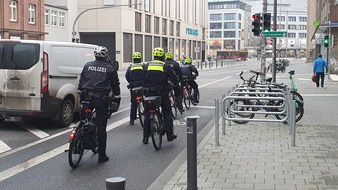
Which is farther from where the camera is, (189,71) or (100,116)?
(189,71)

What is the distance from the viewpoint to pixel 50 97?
33.4 ft

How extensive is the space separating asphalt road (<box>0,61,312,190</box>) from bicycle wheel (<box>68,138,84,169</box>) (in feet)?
0.32

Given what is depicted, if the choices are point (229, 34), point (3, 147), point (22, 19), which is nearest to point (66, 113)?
point (3, 147)

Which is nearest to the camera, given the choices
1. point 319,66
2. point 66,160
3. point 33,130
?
point 66,160

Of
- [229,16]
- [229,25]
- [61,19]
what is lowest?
[61,19]

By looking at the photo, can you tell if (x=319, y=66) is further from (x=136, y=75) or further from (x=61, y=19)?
(x=61, y=19)

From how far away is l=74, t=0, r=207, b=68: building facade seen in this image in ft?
186

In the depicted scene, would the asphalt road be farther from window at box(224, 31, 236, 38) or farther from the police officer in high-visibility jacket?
window at box(224, 31, 236, 38)

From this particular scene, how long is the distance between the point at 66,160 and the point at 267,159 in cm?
319

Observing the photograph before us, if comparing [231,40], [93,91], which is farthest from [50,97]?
[231,40]

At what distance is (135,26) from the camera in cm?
6116

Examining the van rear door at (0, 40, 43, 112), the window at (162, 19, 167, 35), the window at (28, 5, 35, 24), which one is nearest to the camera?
the van rear door at (0, 40, 43, 112)

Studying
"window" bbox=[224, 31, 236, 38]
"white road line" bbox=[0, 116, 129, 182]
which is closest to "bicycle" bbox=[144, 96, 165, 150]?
"white road line" bbox=[0, 116, 129, 182]

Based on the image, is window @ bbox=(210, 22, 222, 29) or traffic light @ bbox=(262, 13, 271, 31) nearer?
traffic light @ bbox=(262, 13, 271, 31)
